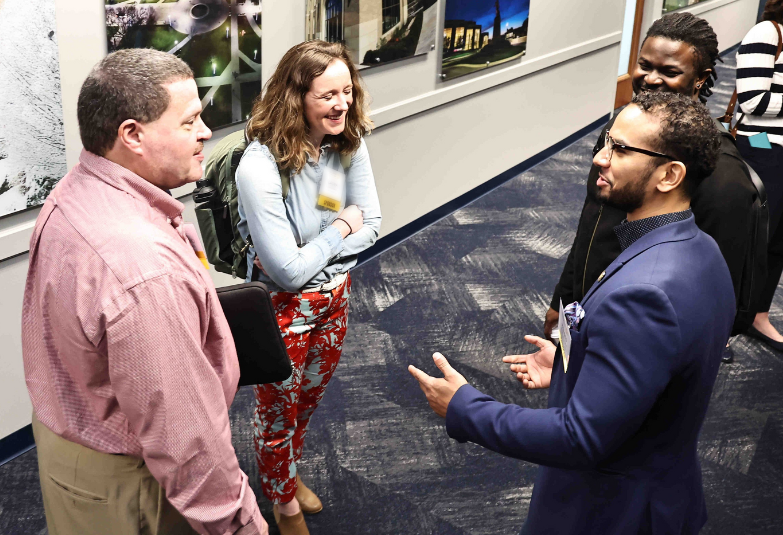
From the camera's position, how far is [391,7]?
170 inches

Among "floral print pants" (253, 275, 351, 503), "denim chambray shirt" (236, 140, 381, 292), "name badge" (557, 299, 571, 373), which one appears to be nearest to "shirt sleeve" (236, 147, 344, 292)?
"denim chambray shirt" (236, 140, 381, 292)

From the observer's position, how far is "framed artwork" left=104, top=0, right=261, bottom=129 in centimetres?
284

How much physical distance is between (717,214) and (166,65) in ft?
5.07

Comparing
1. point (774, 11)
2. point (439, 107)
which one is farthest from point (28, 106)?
point (774, 11)

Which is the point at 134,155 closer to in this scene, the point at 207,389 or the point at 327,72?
the point at 207,389

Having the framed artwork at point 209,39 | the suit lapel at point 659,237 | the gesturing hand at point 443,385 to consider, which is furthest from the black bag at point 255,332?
the framed artwork at point 209,39

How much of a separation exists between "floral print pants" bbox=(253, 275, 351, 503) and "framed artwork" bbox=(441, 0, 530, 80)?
3.10 m

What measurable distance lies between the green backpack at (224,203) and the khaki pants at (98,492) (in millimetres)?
978

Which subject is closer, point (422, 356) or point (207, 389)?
point (207, 389)

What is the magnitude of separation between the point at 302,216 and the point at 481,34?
3.60m

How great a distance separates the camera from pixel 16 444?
2.96 metres

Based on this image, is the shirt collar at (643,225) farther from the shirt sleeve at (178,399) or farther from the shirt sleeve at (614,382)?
the shirt sleeve at (178,399)

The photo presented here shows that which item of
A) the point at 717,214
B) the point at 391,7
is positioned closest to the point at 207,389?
the point at 717,214

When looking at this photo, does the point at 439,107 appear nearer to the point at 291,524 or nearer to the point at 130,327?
the point at 291,524
